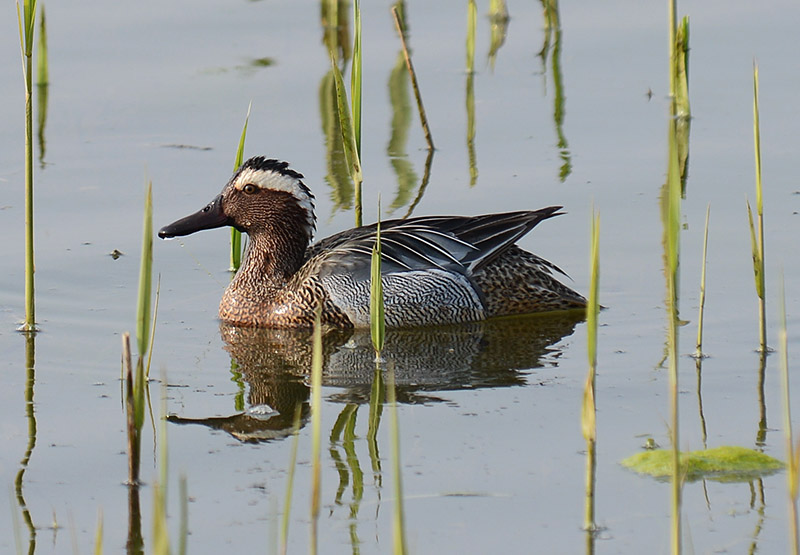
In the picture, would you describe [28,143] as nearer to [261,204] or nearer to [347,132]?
[347,132]

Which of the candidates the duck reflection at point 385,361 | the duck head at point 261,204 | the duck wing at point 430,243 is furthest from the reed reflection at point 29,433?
the duck wing at point 430,243

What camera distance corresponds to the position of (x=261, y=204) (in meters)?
8.50

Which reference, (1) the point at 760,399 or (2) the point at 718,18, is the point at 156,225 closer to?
(1) the point at 760,399

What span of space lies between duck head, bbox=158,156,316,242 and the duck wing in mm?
271

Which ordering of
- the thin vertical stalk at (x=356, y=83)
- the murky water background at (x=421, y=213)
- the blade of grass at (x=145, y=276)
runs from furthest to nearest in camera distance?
the thin vertical stalk at (x=356, y=83)
the murky water background at (x=421, y=213)
the blade of grass at (x=145, y=276)

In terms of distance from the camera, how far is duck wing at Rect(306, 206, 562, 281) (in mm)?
8141

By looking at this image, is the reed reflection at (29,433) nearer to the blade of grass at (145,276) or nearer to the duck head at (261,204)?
the blade of grass at (145,276)

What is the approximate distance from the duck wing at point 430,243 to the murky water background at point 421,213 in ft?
1.73

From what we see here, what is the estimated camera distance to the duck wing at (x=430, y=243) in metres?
8.14

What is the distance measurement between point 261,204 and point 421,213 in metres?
1.30

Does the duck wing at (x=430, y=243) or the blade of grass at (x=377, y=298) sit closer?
the blade of grass at (x=377, y=298)

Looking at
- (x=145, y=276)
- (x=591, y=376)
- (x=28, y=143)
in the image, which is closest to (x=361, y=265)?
(x=28, y=143)

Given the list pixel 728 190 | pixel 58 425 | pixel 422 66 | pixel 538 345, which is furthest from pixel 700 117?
pixel 58 425

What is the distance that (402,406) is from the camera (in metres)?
6.47
